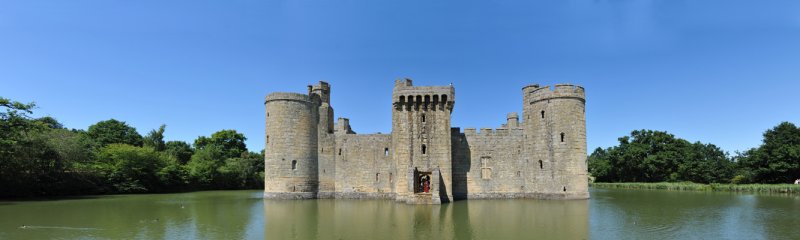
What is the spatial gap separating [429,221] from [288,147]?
14.5 meters

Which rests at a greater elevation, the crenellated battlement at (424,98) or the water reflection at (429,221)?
the crenellated battlement at (424,98)

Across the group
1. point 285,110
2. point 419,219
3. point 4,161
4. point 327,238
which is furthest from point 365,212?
point 4,161

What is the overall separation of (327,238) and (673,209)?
1825cm

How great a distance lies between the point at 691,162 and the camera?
5044 cm

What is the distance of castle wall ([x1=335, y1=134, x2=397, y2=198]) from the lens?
30.8m

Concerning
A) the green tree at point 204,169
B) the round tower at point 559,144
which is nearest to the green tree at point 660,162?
the round tower at point 559,144

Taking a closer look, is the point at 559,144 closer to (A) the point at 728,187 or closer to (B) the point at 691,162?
(A) the point at 728,187

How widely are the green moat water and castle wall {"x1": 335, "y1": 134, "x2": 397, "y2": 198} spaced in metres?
5.95

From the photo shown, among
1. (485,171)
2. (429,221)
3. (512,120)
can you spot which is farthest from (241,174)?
(429,221)

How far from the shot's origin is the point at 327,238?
46.8 ft

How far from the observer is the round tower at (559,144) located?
2828 cm

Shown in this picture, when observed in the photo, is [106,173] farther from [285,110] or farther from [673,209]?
[673,209]

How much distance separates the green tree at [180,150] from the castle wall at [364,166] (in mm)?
34119

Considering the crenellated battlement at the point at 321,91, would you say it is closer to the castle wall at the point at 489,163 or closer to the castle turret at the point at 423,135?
the castle turret at the point at 423,135
